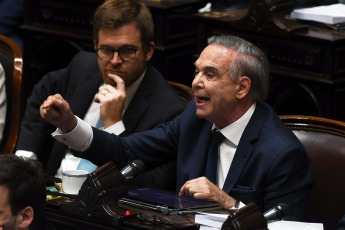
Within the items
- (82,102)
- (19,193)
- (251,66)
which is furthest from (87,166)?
(19,193)

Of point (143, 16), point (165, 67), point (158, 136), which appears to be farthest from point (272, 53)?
point (158, 136)

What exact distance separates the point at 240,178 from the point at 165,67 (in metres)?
2.00

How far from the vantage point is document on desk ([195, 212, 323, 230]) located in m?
2.00

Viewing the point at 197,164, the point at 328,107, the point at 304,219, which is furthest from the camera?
the point at 328,107

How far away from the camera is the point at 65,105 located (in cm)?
254

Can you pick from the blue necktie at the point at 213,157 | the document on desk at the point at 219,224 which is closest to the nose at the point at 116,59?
the blue necktie at the point at 213,157

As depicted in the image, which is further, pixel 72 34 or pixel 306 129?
pixel 72 34

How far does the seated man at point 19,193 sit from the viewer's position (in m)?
1.92

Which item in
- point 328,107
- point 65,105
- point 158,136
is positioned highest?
point 65,105

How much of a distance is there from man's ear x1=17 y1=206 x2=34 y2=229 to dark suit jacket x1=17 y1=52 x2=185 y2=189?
1010 mm

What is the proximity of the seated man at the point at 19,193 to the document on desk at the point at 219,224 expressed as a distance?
0.42 m

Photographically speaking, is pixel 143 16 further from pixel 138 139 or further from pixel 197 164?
pixel 197 164

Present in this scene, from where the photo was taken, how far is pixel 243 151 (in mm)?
2465

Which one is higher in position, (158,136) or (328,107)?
(158,136)
